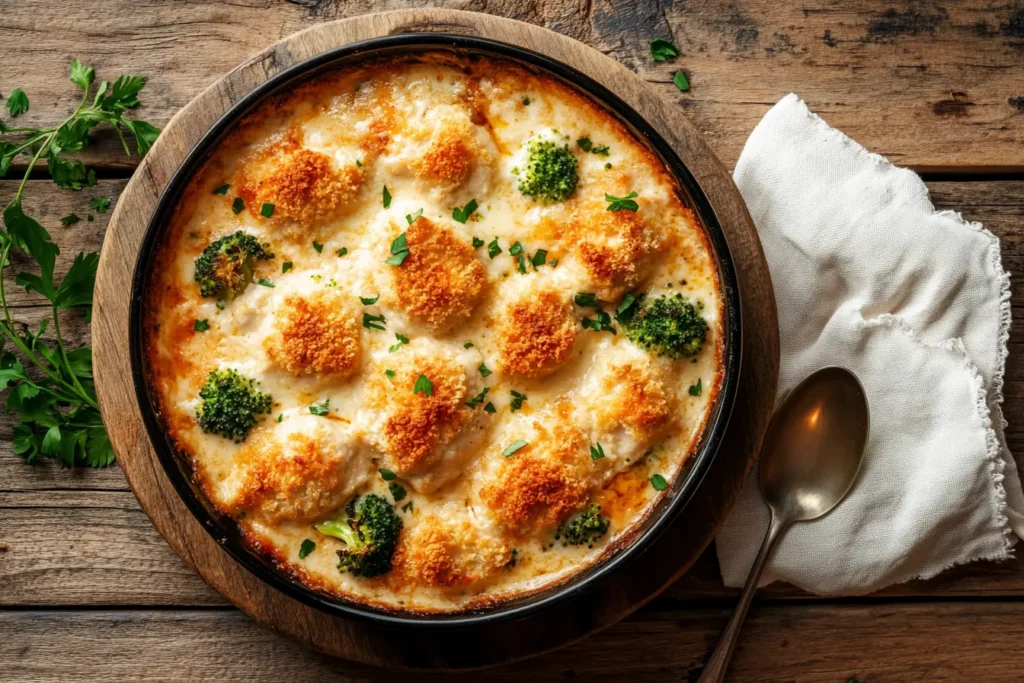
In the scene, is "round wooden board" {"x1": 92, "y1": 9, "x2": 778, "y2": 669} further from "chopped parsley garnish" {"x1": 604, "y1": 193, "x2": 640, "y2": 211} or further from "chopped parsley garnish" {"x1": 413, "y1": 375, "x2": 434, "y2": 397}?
"chopped parsley garnish" {"x1": 413, "y1": 375, "x2": 434, "y2": 397}

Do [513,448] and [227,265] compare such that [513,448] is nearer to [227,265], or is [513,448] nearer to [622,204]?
[622,204]

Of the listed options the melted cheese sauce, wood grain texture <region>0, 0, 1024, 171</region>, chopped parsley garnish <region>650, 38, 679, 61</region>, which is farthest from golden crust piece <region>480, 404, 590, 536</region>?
chopped parsley garnish <region>650, 38, 679, 61</region>

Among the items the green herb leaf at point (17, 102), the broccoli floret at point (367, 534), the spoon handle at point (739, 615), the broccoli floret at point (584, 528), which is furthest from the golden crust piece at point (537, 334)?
the green herb leaf at point (17, 102)

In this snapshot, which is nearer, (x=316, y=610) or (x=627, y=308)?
(x=627, y=308)

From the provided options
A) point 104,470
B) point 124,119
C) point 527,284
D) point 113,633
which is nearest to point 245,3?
point 124,119

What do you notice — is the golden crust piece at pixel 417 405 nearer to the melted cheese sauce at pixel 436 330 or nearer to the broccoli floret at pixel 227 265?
the melted cheese sauce at pixel 436 330

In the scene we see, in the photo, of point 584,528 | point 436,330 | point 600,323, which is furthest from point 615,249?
point 584,528

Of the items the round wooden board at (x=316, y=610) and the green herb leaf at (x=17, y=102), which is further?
the green herb leaf at (x=17, y=102)
